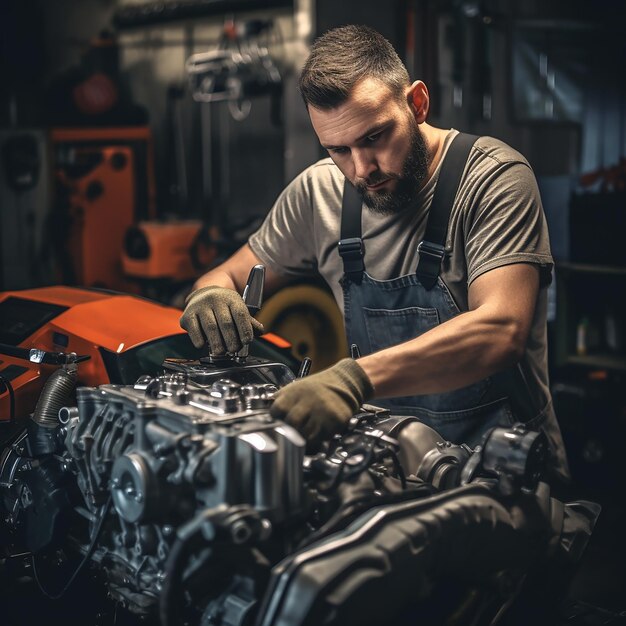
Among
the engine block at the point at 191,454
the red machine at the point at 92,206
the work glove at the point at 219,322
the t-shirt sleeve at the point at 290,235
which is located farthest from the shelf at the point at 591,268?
the red machine at the point at 92,206

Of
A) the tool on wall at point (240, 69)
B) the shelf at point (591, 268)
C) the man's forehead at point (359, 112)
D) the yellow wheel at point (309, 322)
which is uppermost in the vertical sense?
the tool on wall at point (240, 69)

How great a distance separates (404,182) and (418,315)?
282mm

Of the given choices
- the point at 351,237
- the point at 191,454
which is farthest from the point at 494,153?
the point at 191,454

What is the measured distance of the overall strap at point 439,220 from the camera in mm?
1882

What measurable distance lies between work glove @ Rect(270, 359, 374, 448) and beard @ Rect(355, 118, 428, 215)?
1.93ft

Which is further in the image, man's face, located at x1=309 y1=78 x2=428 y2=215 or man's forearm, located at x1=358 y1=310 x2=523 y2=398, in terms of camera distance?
man's face, located at x1=309 y1=78 x2=428 y2=215

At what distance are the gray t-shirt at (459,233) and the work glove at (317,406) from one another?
0.47 m

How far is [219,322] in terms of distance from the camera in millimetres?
1832

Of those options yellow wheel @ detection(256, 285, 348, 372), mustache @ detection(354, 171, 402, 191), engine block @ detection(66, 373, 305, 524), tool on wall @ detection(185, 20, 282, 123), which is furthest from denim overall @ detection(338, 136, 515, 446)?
tool on wall @ detection(185, 20, 282, 123)

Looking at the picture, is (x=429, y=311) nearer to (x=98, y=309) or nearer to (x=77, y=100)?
(x=98, y=309)

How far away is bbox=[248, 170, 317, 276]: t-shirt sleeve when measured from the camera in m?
2.21

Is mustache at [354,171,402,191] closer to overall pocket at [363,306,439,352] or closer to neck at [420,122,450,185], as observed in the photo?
neck at [420,122,450,185]

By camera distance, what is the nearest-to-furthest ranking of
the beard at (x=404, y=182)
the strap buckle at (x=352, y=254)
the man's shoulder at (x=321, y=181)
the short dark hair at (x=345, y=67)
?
the short dark hair at (x=345, y=67)
the beard at (x=404, y=182)
the strap buckle at (x=352, y=254)
the man's shoulder at (x=321, y=181)

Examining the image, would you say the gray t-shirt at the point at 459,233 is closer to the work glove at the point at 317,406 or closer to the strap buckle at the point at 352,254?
the strap buckle at the point at 352,254
